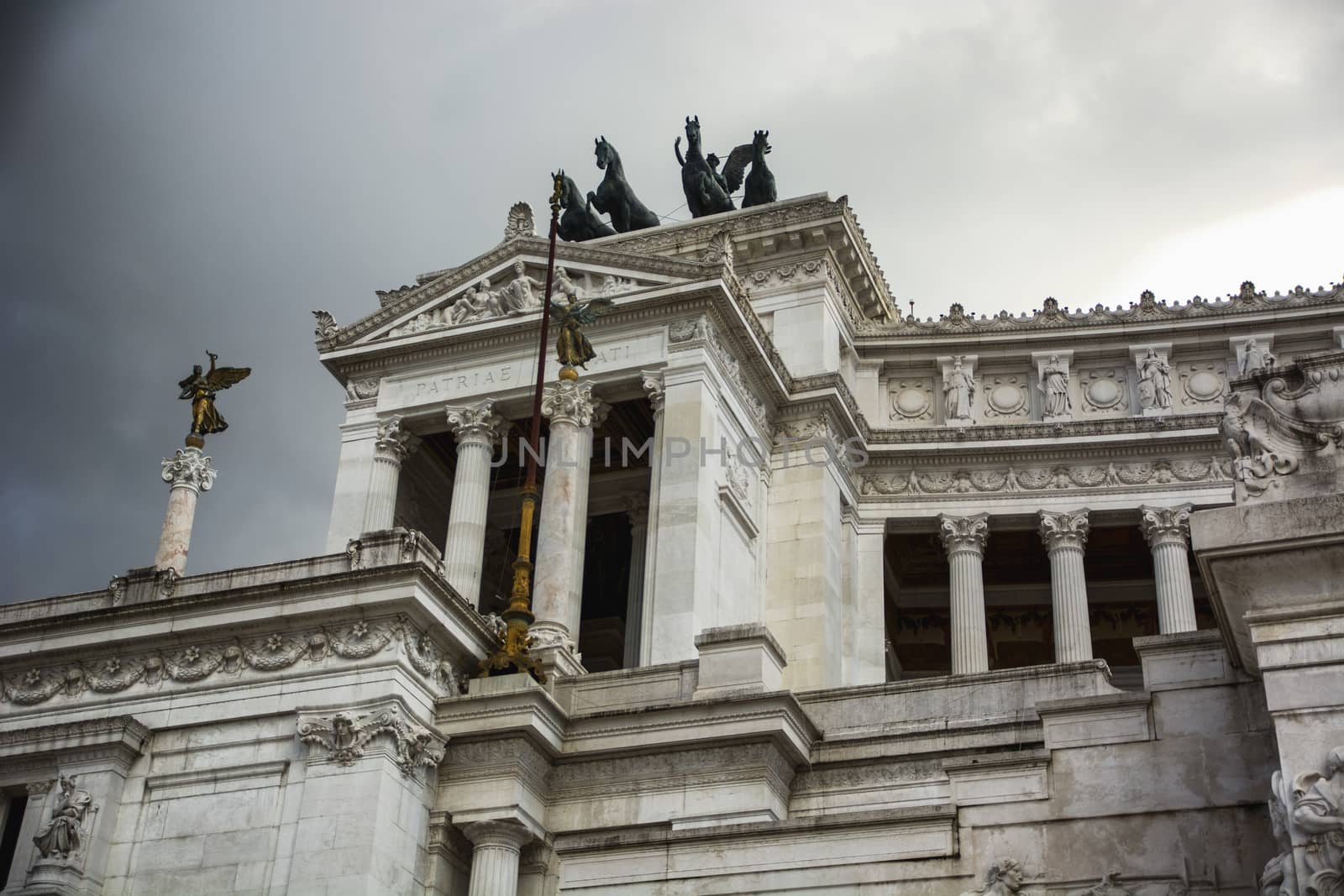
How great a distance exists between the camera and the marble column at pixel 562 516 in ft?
114

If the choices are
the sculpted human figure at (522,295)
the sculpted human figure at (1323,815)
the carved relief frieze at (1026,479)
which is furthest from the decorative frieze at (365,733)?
the carved relief frieze at (1026,479)

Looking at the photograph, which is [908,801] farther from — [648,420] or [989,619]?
[989,619]

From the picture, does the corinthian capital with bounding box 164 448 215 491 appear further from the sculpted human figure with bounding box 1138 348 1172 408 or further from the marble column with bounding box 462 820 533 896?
the sculpted human figure with bounding box 1138 348 1172 408

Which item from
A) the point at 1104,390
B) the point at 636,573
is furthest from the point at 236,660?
the point at 1104,390

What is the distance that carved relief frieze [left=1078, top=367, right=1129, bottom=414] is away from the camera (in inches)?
2178

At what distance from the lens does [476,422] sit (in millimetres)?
46094

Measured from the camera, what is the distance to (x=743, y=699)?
96.2ft

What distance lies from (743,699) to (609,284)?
1925 centimetres

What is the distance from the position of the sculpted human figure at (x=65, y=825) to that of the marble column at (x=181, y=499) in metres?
6.55

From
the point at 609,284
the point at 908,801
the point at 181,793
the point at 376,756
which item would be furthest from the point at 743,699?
the point at 609,284

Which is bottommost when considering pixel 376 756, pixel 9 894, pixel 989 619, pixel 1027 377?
pixel 9 894

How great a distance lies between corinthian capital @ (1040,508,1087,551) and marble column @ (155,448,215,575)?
25900 mm

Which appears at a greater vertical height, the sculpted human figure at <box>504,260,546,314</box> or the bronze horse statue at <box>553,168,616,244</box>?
the bronze horse statue at <box>553,168,616,244</box>

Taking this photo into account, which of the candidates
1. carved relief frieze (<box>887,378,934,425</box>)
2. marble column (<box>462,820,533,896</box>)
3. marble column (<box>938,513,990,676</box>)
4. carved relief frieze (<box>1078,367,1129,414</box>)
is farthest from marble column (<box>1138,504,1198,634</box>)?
marble column (<box>462,820,533,896</box>)
